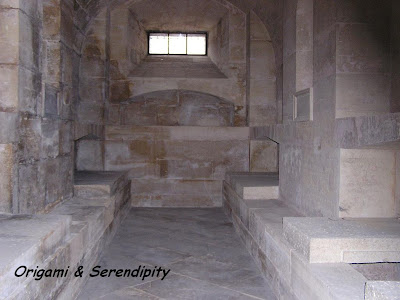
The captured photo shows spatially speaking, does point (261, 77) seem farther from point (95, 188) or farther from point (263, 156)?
point (95, 188)

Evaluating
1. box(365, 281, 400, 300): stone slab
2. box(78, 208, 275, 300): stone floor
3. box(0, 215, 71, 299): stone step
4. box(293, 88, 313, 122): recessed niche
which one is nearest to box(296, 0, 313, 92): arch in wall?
box(293, 88, 313, 122): recessed niche

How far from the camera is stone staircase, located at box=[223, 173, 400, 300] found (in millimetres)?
2197

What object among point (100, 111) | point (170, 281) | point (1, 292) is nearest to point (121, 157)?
point (100, 111)

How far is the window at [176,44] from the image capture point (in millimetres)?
8508

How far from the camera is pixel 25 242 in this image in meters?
2.41

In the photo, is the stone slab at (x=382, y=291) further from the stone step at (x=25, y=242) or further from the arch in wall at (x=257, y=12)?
the arch in wall at (x=257, y=12)

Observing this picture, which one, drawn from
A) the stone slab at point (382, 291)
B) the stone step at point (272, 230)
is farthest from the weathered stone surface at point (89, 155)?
the stone slab at point (382, 291)

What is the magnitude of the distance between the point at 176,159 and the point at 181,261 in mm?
3641

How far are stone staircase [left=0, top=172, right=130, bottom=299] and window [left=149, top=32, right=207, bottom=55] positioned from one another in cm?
414

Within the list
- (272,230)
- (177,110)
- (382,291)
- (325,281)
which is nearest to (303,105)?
(272,230)

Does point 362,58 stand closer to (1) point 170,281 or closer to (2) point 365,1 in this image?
(2) point 365,1

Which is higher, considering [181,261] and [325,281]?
[325,281]

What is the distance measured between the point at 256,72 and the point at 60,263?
5.82 metres

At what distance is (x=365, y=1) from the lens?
3508 mm
